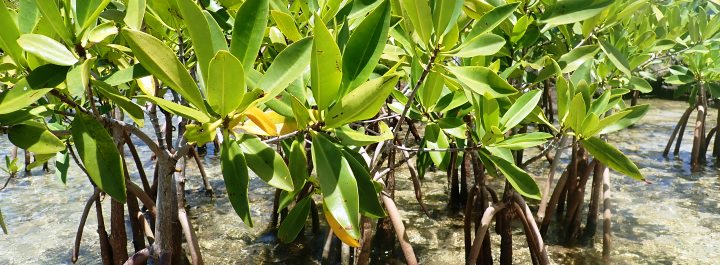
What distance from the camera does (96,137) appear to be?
1.06 meters

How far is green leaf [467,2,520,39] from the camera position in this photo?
4.36ft

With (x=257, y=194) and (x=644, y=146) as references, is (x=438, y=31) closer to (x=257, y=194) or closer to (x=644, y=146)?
(x=257, y=194)

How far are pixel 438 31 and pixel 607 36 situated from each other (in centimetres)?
219

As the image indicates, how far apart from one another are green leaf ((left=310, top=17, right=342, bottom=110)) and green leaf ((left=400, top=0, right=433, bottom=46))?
206 millimetres

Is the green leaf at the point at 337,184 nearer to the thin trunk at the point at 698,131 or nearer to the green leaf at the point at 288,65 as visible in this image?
the green leaf at the point at 288,65

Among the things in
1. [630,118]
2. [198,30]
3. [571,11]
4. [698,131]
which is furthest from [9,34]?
[698,131]

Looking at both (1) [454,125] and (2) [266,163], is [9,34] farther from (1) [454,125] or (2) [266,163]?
(1) [454,125]

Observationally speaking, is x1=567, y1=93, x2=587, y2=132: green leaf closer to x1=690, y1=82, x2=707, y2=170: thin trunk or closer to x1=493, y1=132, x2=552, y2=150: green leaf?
x1=493, y1=132, x2=552, y2=150: green leaf

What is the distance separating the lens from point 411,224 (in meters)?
3.33

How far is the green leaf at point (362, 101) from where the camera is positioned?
902mm

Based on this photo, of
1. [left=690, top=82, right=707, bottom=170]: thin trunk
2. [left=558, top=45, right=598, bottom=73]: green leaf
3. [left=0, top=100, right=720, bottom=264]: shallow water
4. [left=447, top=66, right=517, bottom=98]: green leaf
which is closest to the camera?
[left=447, top=66, right=517, bottom=98]: green leaf

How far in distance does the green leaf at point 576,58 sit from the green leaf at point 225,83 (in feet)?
4.26

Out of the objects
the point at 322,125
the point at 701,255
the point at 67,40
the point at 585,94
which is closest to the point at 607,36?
the point at 701,255

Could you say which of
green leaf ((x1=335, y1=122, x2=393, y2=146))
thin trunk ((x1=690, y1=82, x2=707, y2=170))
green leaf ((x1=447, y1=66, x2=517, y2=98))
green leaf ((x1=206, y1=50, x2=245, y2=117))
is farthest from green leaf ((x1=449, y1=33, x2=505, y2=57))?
thin trunk ((x1=690, y1=82, x2=707, y2=170))
